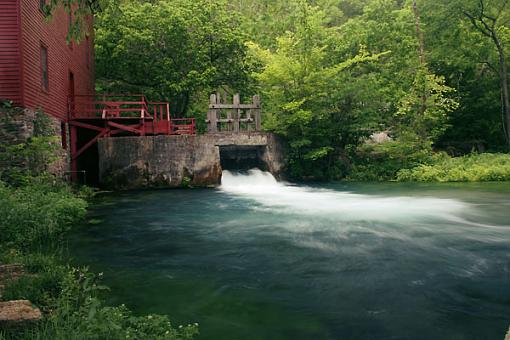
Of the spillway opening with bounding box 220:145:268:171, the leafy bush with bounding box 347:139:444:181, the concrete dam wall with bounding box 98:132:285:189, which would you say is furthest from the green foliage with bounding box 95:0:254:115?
the leafy bush with bounding box 347:139:444:181

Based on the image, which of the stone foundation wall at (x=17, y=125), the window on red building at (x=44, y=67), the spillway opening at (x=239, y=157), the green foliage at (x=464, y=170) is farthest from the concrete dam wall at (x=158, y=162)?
the green foliage at (x=464, y=170)

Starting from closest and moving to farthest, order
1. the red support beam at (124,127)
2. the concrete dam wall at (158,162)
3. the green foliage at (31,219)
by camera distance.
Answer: the green foliage at (31,219), the concrete dam wall at (158,162), the red support beam at (124,127)

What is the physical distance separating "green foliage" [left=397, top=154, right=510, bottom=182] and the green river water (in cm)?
762

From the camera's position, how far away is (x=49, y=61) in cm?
1558

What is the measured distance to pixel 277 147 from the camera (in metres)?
22.4

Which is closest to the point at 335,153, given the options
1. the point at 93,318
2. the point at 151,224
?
the point at 151,224

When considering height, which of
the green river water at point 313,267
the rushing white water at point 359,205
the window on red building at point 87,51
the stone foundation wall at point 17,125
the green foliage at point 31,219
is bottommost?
the green river water at point 313,267

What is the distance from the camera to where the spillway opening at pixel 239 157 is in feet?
76.0

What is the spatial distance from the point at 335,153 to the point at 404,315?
63.7 ft

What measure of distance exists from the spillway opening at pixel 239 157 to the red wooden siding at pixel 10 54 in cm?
1209

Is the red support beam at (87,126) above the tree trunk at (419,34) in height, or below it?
below

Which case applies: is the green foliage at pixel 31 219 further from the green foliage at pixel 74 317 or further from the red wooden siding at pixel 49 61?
the red wooden siding at pixel 49 61

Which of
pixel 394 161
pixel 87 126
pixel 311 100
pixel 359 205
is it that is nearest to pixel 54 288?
pixel 359 205

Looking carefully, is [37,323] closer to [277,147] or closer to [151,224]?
A: [151,224]
